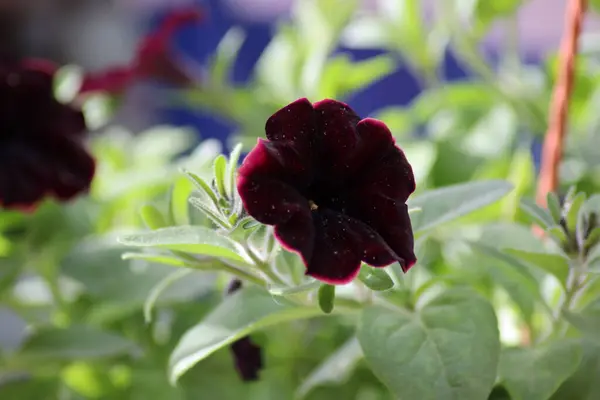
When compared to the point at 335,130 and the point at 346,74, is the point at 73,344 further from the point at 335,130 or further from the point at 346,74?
the point at 346,74

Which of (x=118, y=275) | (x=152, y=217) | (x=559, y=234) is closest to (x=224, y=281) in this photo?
(x=118, y=275)

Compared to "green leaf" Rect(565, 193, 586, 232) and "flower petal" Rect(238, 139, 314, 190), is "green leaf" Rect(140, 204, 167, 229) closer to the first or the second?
"flower petal" Rect(238, 139, 314, 190)

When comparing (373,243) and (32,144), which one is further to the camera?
(32,144)

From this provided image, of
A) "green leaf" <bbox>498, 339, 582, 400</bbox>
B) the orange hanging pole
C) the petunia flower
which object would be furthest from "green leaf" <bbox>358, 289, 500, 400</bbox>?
the petunia flower

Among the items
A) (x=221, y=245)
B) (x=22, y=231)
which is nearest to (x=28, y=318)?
(x=22, y=231)

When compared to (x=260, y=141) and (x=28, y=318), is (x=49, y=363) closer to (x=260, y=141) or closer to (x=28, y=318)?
(x=28, y=318)

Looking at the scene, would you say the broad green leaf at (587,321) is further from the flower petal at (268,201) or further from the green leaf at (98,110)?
the green leaf at (98,110)
